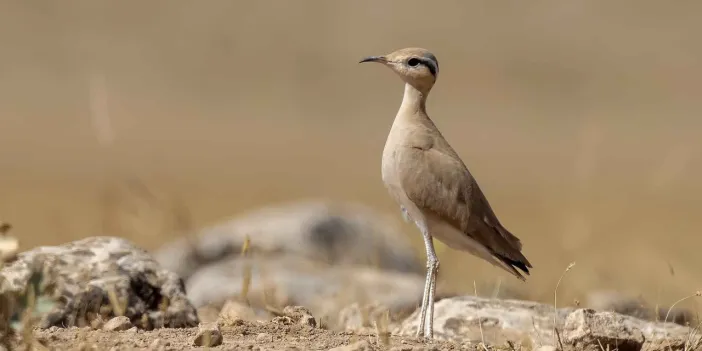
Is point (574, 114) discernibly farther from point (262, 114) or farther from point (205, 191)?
point (205, 191)

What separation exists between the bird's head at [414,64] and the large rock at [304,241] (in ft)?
16.7

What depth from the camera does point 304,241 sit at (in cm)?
1272

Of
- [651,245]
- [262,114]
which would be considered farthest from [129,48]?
[651,245]

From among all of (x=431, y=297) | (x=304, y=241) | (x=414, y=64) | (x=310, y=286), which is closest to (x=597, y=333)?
(x=431, y=297)

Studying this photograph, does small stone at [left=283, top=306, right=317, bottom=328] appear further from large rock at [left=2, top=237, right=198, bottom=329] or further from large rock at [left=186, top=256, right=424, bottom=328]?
large rock at [left=186, top=256, right=424, bottom=328]

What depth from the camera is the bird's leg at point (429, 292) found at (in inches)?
243

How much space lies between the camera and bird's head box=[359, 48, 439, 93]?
6.85 m

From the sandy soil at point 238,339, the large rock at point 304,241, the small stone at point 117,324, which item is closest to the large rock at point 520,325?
the sandy soil at point 238,339

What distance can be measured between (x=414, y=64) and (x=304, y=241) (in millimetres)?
6027

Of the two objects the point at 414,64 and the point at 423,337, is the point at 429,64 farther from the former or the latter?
the point at 423,337

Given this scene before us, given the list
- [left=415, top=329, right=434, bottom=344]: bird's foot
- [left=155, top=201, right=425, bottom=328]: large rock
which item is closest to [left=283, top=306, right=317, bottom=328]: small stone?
[left=415, top=329, right=434, bottom=344]: bird's foot

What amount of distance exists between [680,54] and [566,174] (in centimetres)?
1911

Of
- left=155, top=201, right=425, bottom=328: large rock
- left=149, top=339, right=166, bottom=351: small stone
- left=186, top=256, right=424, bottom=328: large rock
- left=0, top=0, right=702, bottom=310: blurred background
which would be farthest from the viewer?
left=0, top=0, right=702, bottom=310: blurred background

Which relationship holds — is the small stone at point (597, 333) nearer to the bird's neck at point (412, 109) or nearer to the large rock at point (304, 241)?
the bird's neck at point (412, 109)
